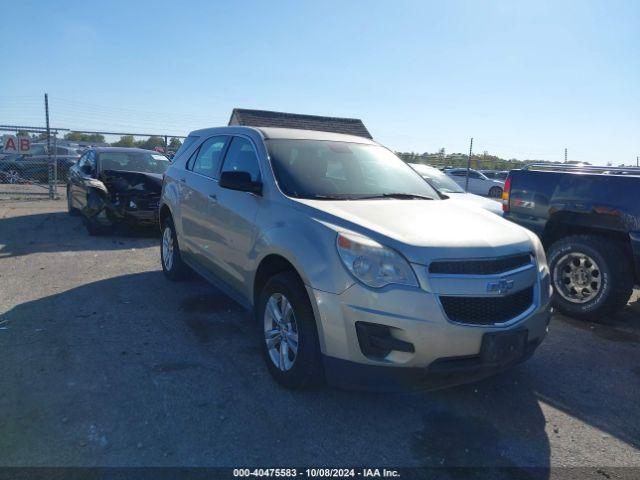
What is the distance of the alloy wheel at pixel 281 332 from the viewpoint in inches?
135

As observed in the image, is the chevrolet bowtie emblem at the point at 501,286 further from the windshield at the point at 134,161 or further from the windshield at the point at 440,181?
the windshield at the point at 134,161

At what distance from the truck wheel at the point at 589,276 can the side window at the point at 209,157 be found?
3650 mm

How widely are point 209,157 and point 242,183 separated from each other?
1487mm

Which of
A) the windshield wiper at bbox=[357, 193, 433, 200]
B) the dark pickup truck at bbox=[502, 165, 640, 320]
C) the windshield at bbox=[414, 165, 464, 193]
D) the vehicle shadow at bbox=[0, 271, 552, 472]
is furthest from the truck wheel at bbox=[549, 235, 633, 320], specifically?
the windshield at bbox=[414, 165, 464, 193]

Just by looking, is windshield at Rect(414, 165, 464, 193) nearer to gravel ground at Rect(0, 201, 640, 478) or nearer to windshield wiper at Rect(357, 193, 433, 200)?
gravel ground at Rect(0, 201, 640, 478)

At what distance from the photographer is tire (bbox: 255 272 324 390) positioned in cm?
320

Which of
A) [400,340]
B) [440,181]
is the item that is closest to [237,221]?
[400,340]

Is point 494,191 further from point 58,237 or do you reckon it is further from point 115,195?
point 58,237

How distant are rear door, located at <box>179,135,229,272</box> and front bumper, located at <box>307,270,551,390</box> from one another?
200 cm

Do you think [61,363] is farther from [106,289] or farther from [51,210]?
[51,210]

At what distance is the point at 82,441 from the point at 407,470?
182cm

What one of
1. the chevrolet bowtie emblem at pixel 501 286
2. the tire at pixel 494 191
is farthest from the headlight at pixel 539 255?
the tire at pixel 494 191

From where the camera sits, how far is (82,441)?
2873 millimetres

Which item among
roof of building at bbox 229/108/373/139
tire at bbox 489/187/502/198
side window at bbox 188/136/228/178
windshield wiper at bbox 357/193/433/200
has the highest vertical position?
roof of building at bbox 229/108/373/139
